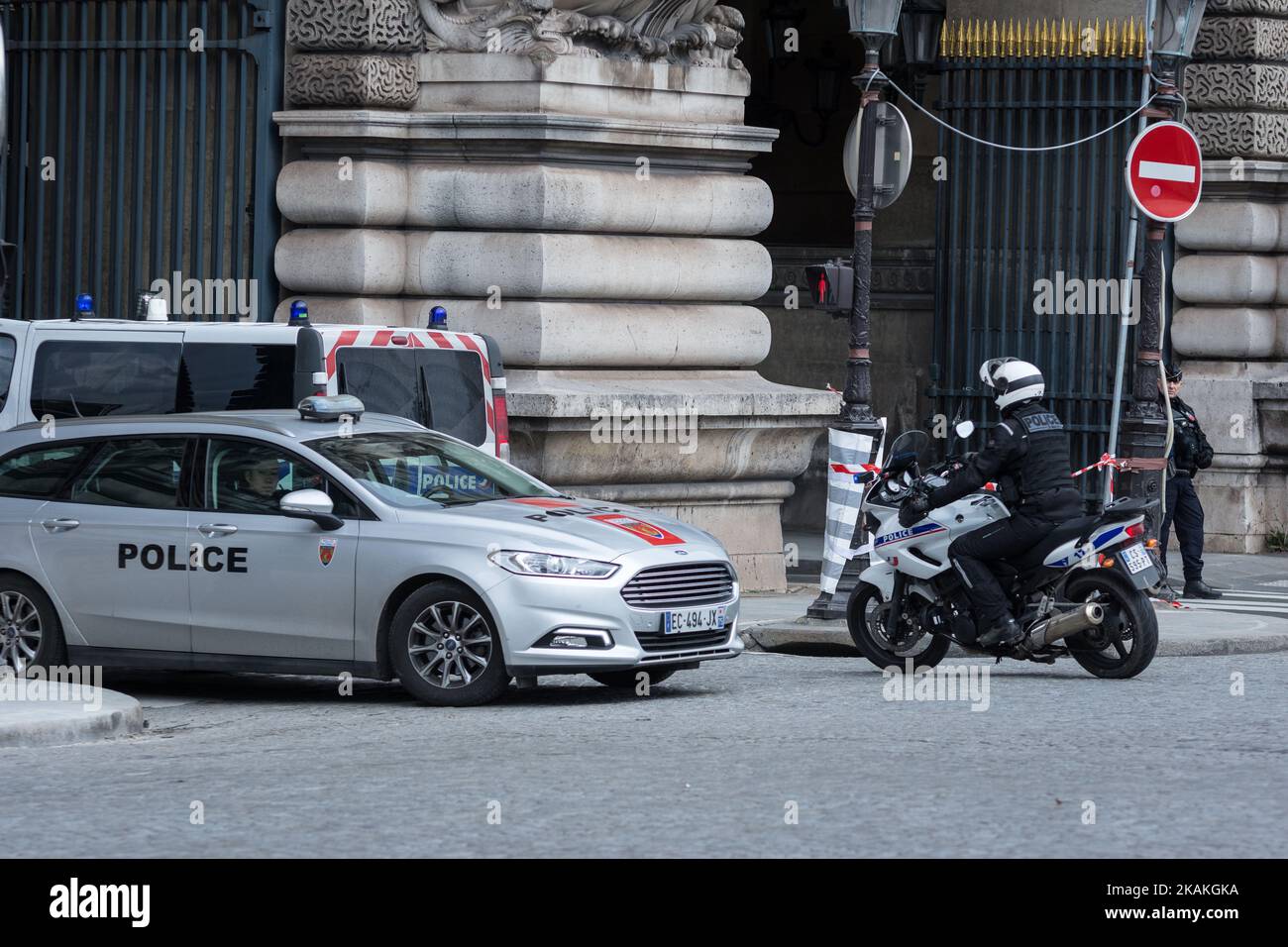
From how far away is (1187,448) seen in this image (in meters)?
16.9

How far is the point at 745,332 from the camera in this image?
17.0 m

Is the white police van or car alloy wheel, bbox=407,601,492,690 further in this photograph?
the white police van

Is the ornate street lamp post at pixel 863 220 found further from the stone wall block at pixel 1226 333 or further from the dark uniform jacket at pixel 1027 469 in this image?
the stone wall block at pixel 1226 333

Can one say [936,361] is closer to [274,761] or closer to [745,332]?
[745,332]

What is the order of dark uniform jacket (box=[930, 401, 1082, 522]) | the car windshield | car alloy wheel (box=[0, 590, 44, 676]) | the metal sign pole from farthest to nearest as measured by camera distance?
the metal sign pole → dark uniform jacket (box=[930, 401, 1082, 522]) → car alloy wheel (box=[0, 590, 44, 676]) → the car windshield

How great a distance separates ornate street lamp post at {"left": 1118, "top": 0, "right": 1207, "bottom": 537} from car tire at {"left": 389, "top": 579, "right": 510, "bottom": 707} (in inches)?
237


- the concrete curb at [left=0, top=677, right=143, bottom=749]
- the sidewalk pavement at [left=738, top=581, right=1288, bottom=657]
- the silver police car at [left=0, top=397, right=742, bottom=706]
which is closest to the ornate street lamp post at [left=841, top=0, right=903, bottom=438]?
the sidewalk pavement at [left=738, top=581, right=1288, bottom=657]

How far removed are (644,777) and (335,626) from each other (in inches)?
111

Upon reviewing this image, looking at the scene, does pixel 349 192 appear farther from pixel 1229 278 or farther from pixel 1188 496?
pixel 1229 278

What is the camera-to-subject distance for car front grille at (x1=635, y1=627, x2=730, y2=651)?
11078mm

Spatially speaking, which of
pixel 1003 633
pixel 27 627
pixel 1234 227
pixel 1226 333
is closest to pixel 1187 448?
pixel 1226 333

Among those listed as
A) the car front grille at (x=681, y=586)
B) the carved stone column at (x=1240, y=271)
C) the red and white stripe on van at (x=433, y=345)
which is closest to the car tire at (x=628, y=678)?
the car front grille at (x=681, y=586)

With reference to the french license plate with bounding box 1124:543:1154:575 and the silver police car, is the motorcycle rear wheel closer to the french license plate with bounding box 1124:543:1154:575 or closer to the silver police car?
the french license plate with bounding box 1124:543:1154:575
